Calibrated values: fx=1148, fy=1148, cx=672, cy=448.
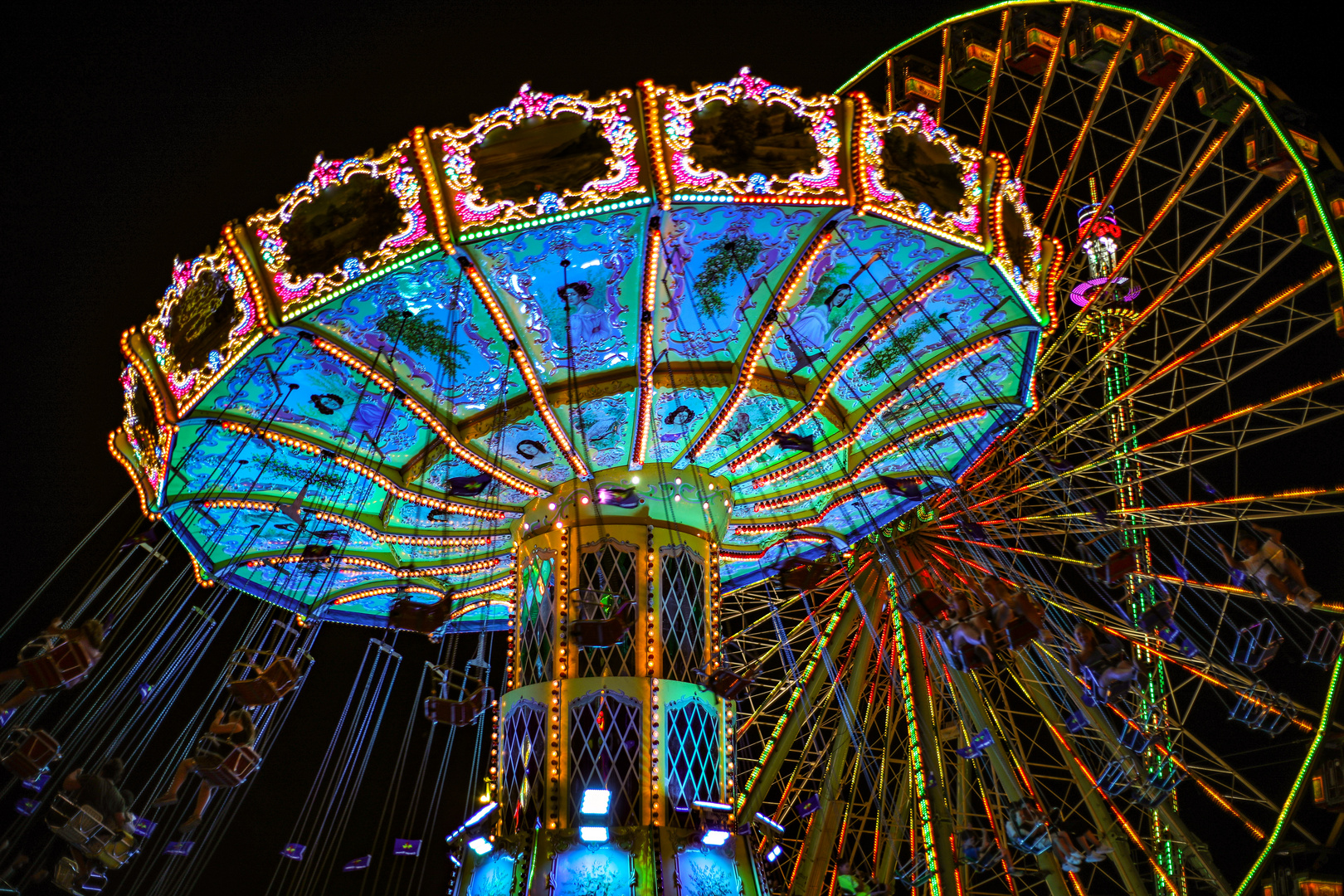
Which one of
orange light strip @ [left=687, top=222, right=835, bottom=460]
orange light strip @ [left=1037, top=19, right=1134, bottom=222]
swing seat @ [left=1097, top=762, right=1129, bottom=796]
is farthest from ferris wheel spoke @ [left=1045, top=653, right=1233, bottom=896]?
orange light strip @ [left=1037, top=19, right=1134, bottom=222]

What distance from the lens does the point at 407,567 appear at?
17688 millimetres

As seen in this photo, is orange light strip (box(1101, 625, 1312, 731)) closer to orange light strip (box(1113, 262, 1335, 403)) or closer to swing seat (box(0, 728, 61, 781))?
orange light strip (box(1113, 262, 1335, 403))

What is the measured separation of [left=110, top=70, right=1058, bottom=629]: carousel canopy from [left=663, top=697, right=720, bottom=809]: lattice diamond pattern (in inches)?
107

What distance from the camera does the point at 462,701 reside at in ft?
43.6

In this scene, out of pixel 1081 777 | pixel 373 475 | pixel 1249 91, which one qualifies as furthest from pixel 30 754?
pixel 1249 91

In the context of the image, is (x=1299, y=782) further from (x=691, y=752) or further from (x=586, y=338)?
(x=586, y=338)

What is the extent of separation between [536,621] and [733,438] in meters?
3.63

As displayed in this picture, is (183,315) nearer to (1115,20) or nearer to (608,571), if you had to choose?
(608,571)

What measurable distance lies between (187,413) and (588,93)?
6.20 m

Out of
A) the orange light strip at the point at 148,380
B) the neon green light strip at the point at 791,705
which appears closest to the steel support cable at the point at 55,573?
the orange light strip at the point at 148,380

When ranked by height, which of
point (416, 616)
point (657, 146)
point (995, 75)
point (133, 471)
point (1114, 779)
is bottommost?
point (1114, 779)

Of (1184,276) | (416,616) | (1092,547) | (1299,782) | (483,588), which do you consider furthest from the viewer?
(1092,547)

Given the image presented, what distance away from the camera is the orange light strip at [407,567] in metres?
17.2

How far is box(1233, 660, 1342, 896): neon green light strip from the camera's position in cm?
1508
